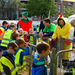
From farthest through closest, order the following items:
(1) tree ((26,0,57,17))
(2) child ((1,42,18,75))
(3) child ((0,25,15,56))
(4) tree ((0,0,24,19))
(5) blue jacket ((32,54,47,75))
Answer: (1) tree ((26,0,57,17)) < (4) tree ((0,0,24,19)) < (3) child ((0,25,15,56)) < (2) child ((1,42,18,75)) < (5) blue jacket ((32,54,47,75))

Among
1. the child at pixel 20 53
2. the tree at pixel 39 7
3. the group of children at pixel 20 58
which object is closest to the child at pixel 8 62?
the group of children at pixel 20 58

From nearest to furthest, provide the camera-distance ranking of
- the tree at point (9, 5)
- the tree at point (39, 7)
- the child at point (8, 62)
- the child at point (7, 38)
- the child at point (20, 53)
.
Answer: the child at point (8, 62) < the child at point (20, 53) < the child at point (7, 38) < the tree at point (9, 5) < the tree at point (39, 7)

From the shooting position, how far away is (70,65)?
6.82 feet

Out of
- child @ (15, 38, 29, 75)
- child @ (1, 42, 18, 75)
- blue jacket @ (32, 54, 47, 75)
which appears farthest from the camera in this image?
child @ (15, 38, 29, 75)

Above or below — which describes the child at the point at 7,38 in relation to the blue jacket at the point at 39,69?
above

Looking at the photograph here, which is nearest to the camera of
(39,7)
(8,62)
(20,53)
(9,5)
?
(8,62)

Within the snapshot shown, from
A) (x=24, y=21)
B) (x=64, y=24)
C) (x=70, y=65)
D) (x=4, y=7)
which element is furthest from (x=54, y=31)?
(x=4, y=7)

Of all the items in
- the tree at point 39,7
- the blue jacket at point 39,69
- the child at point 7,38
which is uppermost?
the tree at point 39,7

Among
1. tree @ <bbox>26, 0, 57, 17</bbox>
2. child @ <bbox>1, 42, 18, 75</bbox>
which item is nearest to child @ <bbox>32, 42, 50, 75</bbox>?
child @ <bbox>1, 42, 18, 75</bbox>

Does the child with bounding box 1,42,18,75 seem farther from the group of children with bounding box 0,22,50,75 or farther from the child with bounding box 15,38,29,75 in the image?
the child with bounding box 15,38,29,75

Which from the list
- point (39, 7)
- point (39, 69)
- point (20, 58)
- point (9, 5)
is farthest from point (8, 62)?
point (9, 5)

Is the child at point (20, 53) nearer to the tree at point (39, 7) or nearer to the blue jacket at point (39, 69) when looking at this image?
the blue jacket at point (39, 69)

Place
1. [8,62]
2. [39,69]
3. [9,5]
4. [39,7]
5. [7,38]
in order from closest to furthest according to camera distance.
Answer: [39,69] < [8,62] < [7,38] < [9,5] < [39,7]

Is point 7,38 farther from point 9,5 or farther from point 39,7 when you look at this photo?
point 9,5
